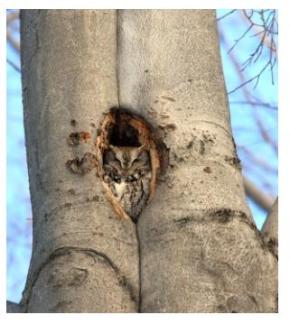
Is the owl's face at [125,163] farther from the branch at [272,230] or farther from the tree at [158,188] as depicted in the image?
the branch at [272,230]

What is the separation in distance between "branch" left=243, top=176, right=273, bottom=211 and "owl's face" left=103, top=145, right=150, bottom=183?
128cm

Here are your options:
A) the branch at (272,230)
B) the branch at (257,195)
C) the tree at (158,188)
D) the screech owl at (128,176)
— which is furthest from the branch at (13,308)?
the branch at (257,195)

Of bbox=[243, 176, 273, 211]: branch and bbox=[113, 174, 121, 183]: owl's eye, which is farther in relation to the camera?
bbox=[243, 176, 273, 211]: branch

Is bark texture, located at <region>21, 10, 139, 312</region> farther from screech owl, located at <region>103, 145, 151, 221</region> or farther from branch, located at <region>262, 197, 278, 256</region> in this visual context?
branch, located at <region>262, 197, 278, 256</region>

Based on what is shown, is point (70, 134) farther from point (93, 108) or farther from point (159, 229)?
point (159, 229)

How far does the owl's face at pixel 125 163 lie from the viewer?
162 cm

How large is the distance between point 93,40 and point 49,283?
0.51 metres

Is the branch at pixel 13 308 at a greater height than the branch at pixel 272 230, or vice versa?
the branch at pixel 272 230

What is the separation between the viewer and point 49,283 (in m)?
1.32

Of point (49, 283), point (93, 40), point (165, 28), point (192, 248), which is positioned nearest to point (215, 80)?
point (165, 28)

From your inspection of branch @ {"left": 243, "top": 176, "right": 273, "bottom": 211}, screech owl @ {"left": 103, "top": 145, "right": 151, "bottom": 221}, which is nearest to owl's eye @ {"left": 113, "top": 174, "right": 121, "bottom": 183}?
screech owl @ {"left": 103, "top": 145, "right": 151, "bottom": 221}

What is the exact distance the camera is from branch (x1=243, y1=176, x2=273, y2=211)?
2.97 m

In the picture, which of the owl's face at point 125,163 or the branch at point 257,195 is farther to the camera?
the branch at point 257,195

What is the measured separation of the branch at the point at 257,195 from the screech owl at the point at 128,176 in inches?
49.8
